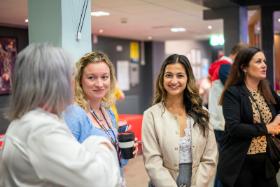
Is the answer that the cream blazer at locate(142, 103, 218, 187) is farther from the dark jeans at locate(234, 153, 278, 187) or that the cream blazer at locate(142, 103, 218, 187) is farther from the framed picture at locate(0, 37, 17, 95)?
the framed picture at locate(0, 37, 17, 95)

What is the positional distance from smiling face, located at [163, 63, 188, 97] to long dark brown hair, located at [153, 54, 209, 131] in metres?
0.03

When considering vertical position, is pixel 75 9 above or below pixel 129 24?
below

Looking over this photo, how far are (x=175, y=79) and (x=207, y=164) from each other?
0.54 metres

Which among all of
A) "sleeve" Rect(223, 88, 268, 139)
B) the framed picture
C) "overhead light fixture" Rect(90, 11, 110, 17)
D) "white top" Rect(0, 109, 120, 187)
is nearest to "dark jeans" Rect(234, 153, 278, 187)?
"sleeve" Rect(223, 88, 268, 139)

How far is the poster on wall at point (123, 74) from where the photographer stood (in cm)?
1190

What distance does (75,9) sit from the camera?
303 centimetres

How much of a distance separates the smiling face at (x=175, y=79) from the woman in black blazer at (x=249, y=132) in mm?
539

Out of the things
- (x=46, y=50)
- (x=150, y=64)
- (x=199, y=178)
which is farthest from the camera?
(x=150, y=64)

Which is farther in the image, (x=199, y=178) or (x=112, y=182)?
(x=199, y=178)

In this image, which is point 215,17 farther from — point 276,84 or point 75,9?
point 75,9

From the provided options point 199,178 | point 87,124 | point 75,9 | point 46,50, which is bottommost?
point 199,178

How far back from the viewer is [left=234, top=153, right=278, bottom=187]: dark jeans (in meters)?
2.63

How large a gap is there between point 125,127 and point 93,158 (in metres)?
0.72

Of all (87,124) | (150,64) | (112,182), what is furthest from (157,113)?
(150,64)
